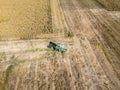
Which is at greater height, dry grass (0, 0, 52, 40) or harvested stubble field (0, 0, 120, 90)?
harvested stubble field (0, 0, 120, 90)

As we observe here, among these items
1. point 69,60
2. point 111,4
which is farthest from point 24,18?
point 111,4

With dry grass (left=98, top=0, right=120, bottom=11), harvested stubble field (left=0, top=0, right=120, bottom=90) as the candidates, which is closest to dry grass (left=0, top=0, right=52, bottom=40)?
harvested stubble field (left=0, top=0, right=120, bottom=90)

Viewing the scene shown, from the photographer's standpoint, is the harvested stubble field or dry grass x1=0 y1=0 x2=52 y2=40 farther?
dry grass x1=0 y1=0 x2=52 y2=40

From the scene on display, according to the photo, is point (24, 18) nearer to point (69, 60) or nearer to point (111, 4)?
point (69, 60)

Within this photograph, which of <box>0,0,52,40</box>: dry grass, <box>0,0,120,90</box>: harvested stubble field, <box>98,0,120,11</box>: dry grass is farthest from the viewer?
<box>98,0,120,11</box>: dry grass

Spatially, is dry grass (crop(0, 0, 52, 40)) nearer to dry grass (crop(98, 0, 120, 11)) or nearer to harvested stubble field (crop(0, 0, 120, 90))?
harvested stubble field (crop(0, 0, 120, 90))

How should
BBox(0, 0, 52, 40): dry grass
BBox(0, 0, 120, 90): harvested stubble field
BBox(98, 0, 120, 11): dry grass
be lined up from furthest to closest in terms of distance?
BBox(98, 0, 120, 11): dry grass
BBox(0, 0, 52, 40): dry grass
BBox(0, 0, 120, 90): harvested stubble field

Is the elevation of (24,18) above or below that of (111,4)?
above
